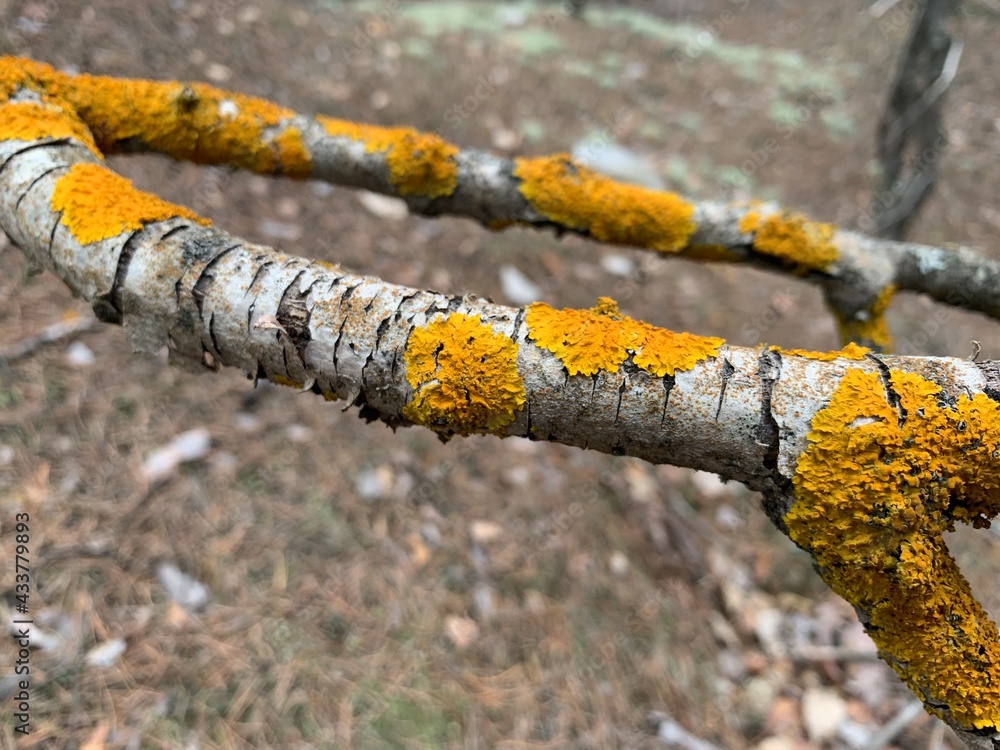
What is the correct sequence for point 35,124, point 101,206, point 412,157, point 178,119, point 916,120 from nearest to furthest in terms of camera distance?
point 101,206 → point 35,124 → point 178,119 → point 412,157 → point 916,120

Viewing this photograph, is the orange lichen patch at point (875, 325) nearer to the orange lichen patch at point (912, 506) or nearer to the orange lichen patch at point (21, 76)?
the orange lichen patch at point (912, 506)

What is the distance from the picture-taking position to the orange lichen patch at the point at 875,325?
4.73 feet

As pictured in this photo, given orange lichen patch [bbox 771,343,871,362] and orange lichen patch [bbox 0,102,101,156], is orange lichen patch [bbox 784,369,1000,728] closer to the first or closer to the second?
orange lichen patch [bbox 771,343,871,362]

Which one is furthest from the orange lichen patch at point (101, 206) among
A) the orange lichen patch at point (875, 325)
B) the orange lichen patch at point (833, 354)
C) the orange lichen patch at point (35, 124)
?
the orange lichen patch at point (875, 325)

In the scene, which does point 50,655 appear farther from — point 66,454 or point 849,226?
point 849,226

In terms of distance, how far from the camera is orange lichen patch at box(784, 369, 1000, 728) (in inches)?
28.0

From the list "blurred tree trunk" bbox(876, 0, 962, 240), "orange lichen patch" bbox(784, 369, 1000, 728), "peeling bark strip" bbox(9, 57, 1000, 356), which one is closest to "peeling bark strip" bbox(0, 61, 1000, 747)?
"orange lichen patch" bbox(784, 369, 1000, 728)

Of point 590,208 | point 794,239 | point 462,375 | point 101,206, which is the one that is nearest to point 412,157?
point 590,208

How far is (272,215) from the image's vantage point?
3.17 m

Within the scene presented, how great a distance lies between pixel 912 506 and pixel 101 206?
114 centimetres

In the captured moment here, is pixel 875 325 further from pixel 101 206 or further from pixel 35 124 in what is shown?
pixel 35 124

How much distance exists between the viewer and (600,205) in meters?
1.43

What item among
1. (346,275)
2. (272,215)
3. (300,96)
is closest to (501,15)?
(300,96)

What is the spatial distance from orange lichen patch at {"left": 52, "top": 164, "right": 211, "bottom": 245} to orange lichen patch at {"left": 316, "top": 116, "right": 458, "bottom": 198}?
0.57 metres
